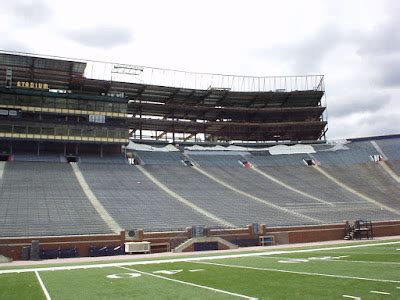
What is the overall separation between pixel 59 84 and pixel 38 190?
21.8 metres

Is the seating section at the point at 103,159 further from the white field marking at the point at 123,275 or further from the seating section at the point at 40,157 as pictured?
the white field marking at the point at 123,275

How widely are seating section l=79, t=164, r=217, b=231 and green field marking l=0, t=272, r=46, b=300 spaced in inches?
570

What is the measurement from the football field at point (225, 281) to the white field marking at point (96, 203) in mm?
12310

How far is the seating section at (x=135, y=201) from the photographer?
32.6m

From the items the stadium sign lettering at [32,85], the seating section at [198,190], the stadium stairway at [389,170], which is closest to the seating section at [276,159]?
the seating section at [198,190]

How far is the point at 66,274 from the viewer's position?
17109mm

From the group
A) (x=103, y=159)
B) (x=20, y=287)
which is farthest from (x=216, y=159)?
(x=20, y=287)

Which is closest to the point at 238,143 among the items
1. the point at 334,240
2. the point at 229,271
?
the point at 334,240

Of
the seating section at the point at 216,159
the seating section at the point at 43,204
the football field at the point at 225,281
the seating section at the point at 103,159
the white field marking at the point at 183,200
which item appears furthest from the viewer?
the seating section at the point at 216,159

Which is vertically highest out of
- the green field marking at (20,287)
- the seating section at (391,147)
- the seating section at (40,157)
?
the seating section at (391,147)

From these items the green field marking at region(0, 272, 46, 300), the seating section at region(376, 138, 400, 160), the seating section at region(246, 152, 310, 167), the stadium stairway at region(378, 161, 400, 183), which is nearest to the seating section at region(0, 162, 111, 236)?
the green field marking at region(0, 272, 46, 300)

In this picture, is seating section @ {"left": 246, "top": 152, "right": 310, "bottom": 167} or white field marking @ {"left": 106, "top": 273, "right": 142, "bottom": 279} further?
seating section @ {"left": 246, "top": 152, "right": 310, "bottom": 167}

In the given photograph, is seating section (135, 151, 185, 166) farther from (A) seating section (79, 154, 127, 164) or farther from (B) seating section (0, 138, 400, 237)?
(A) seating section (79, 154, 127, 164)

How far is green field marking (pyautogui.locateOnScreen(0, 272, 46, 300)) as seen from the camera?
12.0 m
